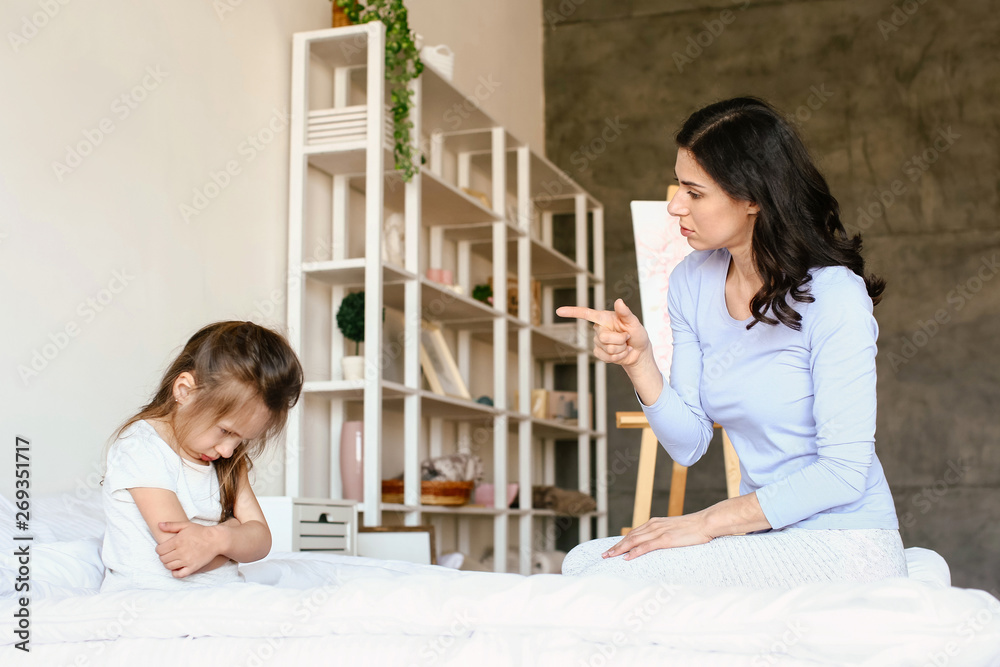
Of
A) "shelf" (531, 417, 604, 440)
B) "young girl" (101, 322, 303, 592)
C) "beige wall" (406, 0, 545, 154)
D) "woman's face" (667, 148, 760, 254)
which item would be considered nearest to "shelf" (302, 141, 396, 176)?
"beige wall" (406, 0, 545, 154)

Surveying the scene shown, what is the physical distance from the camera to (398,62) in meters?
3.06

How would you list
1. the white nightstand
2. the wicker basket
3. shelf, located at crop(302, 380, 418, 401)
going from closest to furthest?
the white nightstand → shelf, located at crop(302, 380, 418, 401) → the wicker basket

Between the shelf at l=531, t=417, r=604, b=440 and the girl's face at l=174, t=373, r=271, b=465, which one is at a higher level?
the girl's face at l=174, t=373, r=271, b=465

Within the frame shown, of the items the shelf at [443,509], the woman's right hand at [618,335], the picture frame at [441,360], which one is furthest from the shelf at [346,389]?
the woman's right hand at [618,335]

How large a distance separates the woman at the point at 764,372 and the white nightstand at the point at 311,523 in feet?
3.67

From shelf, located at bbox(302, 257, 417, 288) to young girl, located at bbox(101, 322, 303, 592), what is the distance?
1377 mm

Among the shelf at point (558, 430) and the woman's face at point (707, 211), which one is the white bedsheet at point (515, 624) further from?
the shelf at point (558, 430)

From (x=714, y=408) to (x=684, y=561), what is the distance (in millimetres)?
294

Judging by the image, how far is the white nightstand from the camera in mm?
2371

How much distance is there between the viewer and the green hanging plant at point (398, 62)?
3023 millimetres

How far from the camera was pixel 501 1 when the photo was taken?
4758mm

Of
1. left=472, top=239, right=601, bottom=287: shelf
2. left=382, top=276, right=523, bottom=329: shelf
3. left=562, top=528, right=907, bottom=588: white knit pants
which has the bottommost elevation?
left=562, top=528, right=907, bottom=588: white knit pants

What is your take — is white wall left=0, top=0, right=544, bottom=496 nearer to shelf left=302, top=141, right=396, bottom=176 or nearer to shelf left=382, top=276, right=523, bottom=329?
shelf left=302, top=141, right=396, bottom=176

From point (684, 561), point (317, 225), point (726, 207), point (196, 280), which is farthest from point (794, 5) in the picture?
point (684, 561)
